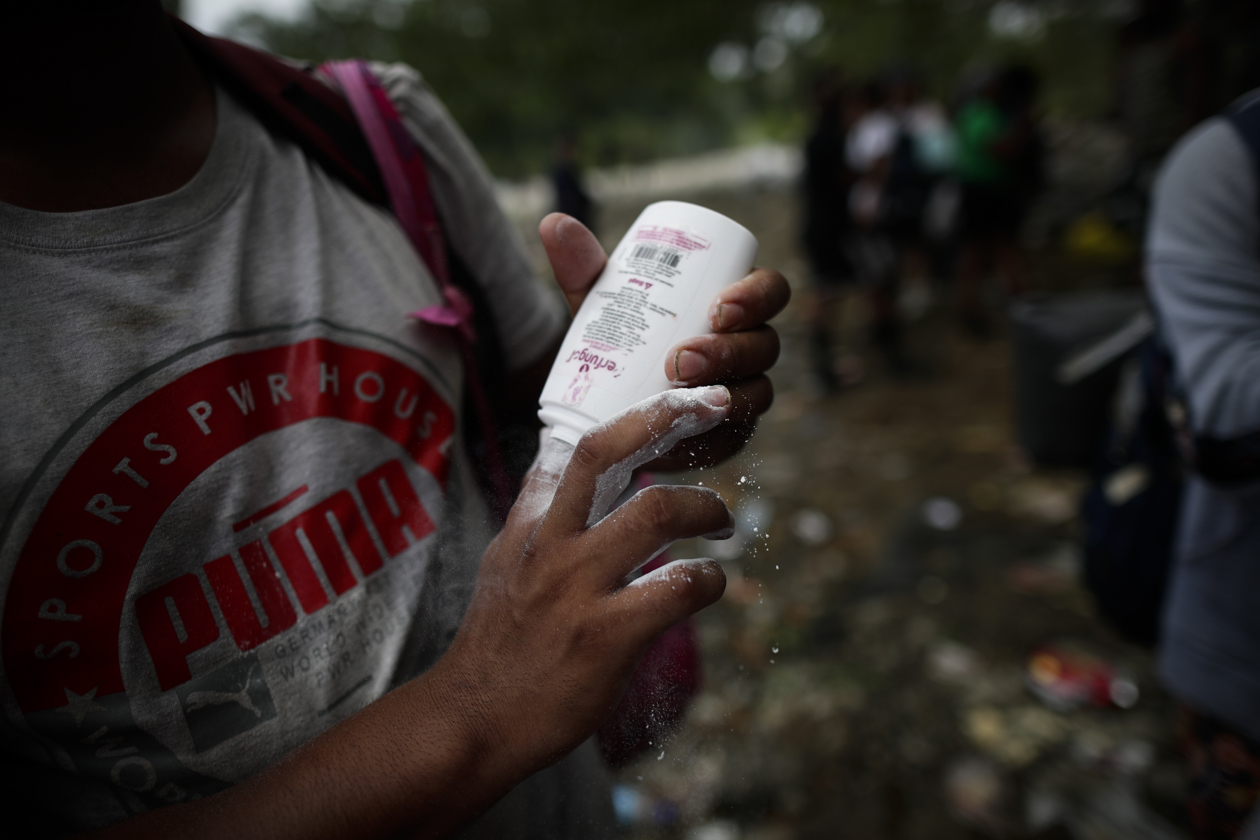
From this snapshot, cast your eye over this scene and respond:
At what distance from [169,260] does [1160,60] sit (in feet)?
21.2

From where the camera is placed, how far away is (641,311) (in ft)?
2.41

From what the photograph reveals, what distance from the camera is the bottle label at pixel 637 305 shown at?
0.72 meters

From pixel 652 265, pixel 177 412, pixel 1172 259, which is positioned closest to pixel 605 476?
pixel 652 265

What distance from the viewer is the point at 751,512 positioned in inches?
30.6

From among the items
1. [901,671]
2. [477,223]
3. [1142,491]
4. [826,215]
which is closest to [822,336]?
[826,215]

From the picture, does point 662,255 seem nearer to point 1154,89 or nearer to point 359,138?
point 359,138

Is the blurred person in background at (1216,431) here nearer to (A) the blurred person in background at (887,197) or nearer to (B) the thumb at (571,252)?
(B) the thumb at (571,252)

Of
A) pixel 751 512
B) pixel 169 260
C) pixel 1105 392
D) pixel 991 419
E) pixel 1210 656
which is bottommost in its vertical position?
pixel 991 419

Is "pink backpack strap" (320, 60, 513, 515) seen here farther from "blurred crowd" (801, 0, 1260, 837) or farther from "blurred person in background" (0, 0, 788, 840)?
"blurred crowd" (801, 0, 1260, 837)

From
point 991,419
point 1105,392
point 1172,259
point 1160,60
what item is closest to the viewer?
point 1172,259

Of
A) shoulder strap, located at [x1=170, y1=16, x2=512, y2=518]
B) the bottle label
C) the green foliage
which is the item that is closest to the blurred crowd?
the bottle label

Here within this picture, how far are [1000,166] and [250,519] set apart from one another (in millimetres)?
5874

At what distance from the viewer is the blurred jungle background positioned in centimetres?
185

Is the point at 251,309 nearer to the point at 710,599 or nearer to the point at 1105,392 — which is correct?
the point at 710,599
